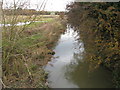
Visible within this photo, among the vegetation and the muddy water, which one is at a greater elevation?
the vegetation

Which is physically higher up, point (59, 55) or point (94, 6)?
point (94, 6)

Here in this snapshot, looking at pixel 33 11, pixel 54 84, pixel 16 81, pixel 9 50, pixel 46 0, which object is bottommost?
pixel 54 84

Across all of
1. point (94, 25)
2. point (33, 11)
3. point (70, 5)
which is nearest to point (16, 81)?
point (33, 11)

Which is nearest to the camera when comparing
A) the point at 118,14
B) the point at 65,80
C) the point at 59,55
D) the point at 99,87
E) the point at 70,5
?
the point at 118,14

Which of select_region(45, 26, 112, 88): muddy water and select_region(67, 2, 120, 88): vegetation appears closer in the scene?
select_region(67, 2, 120, 88): vegetation

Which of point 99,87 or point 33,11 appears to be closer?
point 33,11

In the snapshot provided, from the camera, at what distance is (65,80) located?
4.58 metres

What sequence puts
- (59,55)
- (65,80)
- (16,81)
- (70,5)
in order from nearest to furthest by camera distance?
1. (16,81)
2. (65,80)
3. (70,5)
4. (59,55)

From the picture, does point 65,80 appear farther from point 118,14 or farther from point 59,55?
point 118,14

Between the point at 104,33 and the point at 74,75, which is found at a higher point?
the point at 104,33

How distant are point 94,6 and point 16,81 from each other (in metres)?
3.00

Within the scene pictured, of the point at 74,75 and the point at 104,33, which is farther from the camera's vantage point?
the point at 74,75

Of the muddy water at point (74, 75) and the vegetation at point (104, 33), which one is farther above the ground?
the vegetation at point (104, 33)

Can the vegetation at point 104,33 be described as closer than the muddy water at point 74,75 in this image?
Yes
